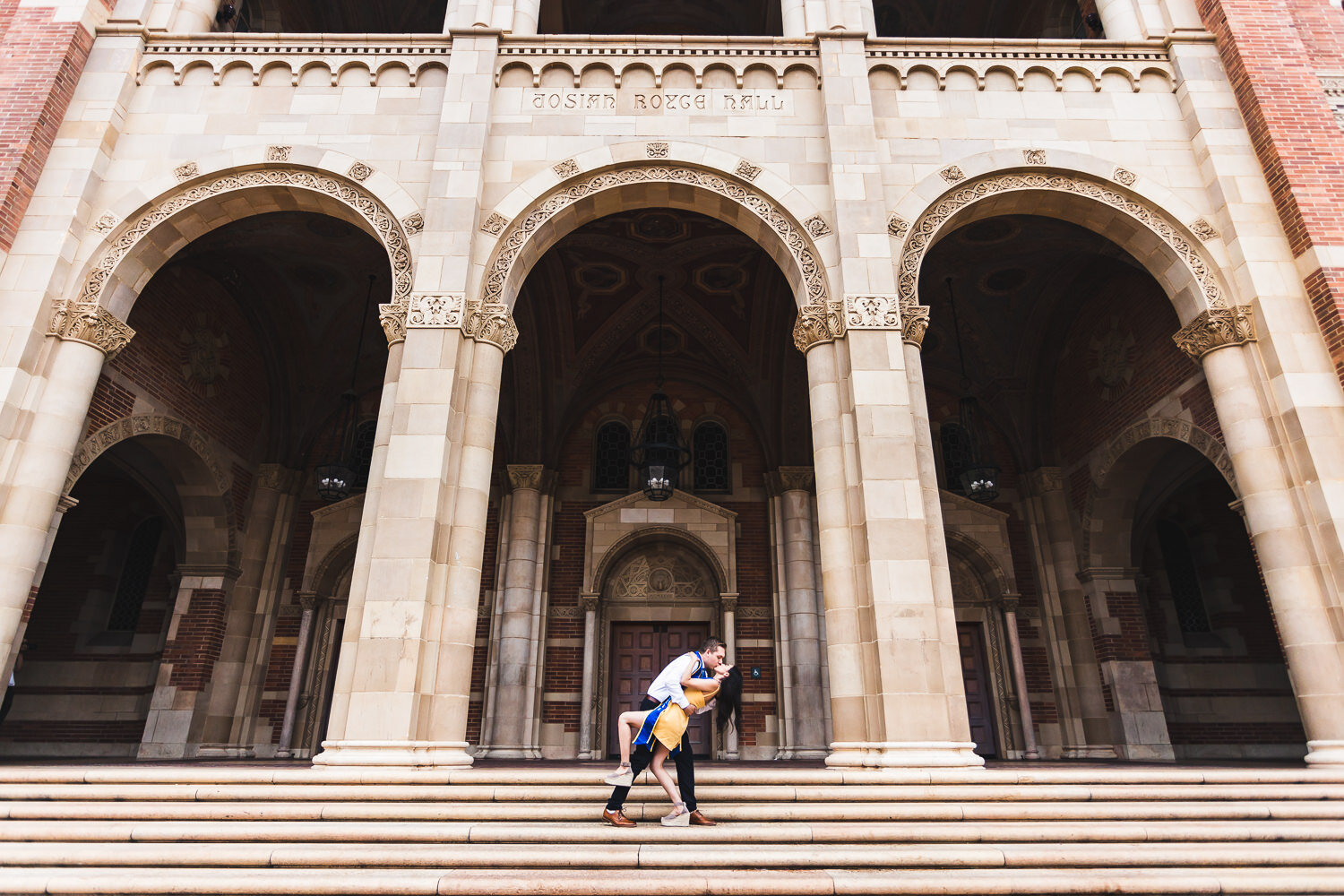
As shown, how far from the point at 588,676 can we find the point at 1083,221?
34.1 feet

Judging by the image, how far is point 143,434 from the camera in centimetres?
1109

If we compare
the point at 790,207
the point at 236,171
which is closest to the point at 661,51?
the point at 790,207

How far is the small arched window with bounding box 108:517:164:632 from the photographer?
14.2m

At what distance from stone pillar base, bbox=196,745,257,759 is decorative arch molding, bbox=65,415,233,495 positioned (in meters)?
4.25

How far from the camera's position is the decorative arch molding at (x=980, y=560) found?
13.6 meters

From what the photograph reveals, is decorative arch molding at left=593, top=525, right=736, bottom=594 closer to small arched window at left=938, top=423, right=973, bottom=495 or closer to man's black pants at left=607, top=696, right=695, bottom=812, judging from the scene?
small arched window at left=938, top=423, right=973, bottom=495

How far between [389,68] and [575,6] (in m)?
6.77

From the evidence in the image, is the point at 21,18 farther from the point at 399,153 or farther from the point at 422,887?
the point at 422,887

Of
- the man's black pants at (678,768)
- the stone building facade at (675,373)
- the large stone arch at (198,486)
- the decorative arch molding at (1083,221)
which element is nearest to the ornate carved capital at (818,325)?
the stone building facade at (675,373)

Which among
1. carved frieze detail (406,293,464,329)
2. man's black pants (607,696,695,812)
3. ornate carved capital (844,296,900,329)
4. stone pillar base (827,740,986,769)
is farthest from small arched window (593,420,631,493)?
man's black pants (607,696,695,812)

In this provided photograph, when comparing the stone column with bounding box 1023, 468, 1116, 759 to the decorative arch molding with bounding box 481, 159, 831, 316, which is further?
the stone column with bounding box 1023, 468, 1116, 759

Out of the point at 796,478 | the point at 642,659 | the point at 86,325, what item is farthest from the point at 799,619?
the point at 86,325

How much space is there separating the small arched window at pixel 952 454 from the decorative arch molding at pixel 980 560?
1032 millimetres

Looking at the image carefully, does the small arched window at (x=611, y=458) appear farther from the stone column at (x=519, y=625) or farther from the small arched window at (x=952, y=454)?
the small arched window at (x=952, y=454)
